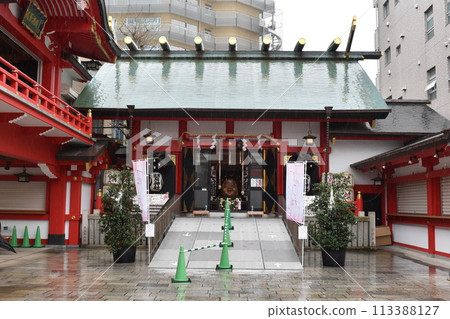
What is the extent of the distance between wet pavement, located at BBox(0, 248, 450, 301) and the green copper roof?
7015 mm

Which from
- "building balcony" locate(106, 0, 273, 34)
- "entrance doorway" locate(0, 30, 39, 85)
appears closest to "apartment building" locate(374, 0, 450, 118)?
"entrance doorway" locate(0, 30, 39, 85)

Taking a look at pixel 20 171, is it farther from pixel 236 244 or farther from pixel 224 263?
pixel 224 263

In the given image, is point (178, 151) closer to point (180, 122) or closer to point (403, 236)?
point (180, 122)

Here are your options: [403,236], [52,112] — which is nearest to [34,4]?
[52,112]

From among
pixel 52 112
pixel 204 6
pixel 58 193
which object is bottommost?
pixel 58 193

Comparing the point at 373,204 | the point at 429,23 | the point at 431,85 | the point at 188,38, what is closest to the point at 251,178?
the point at 373,204

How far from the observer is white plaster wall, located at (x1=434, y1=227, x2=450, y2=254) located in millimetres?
14328

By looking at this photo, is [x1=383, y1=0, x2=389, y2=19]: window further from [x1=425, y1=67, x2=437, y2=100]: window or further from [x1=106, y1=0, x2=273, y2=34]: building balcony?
[x1=106, y1=0, x2=273, y2=34]: building balcony

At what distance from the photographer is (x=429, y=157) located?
49.2 feet

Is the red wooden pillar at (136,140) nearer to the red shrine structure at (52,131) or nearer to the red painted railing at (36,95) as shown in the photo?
the red shrine structure at (52,131)

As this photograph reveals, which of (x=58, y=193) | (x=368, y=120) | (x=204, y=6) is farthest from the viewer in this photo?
(x=204, y=6)

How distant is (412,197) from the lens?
1709 cm

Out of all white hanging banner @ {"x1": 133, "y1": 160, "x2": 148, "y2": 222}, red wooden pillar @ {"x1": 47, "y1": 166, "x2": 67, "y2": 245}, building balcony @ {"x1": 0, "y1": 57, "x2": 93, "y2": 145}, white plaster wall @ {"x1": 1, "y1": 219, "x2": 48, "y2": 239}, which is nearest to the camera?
building balcony @ {"x1": 0, "y1": 57, "x2": 93, "y2": 145}

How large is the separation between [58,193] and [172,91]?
6.41m
